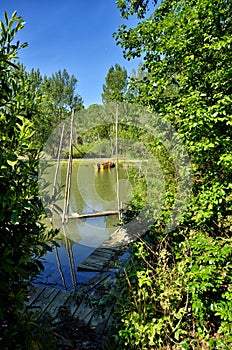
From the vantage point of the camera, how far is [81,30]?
16.6 ft

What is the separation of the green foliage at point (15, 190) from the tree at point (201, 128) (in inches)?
33.4

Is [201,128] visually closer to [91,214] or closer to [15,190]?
[15,190]

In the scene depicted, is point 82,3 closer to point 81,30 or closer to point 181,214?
point 81,30

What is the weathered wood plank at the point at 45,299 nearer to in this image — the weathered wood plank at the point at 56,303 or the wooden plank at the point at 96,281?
the weathered wood plank at the point at 56,303

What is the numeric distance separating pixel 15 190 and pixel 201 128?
1445 millimetres

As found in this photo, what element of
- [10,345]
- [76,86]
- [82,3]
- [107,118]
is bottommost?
[10,345]

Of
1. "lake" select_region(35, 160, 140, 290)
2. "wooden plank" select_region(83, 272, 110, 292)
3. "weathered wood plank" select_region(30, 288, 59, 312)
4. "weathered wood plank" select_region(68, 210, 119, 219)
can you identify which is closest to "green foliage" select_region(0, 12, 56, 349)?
"lake" select_region(35, 160, 140, 290)

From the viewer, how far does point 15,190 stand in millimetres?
1082

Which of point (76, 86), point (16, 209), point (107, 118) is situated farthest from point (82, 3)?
point (76, 86)

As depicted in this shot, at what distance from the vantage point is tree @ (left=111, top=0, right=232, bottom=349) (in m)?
1.75

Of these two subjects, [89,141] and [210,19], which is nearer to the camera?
[210,19]

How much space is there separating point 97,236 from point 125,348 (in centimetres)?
417

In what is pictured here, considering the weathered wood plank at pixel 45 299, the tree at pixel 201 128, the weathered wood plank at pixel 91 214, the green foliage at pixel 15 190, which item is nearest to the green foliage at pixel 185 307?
the tree at pixel 201 128

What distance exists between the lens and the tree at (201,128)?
1750mm
